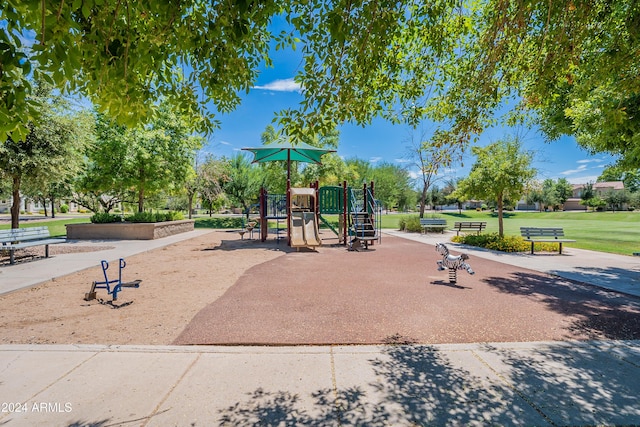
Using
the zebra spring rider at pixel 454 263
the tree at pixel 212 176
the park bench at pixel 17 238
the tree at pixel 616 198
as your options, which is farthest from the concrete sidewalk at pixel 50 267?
the tree at pixel 616 198

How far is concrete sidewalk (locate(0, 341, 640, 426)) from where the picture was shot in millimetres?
2834

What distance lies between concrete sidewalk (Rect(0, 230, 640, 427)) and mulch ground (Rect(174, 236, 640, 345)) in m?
0.40

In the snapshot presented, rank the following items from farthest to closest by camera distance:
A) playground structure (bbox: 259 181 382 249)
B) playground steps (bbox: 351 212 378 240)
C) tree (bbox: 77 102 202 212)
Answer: tree (bbox: 77 102 202 212) < playground steps (bbox: 351 212 378 240) < playground structure (bbox: 259 181 382 249)

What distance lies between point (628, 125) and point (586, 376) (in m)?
5.44

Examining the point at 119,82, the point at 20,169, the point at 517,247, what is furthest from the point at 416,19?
the point at 20,169

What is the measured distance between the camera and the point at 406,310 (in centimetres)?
582

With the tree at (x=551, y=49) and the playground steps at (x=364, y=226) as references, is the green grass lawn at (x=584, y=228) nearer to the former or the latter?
the playground steps at (x=364, y=226)

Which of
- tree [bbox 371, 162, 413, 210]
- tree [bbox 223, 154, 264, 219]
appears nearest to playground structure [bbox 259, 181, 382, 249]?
tree [bbox 223, 154, 264, 219]

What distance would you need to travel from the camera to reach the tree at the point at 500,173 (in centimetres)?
1473

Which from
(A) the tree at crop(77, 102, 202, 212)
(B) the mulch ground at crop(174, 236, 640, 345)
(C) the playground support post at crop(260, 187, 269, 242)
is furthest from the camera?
(A) the tree at crop(77, 102, 202, 212)

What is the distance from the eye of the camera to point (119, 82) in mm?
3018

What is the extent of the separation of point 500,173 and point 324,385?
1455 cm

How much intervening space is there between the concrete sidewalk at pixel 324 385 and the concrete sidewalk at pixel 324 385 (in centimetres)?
1

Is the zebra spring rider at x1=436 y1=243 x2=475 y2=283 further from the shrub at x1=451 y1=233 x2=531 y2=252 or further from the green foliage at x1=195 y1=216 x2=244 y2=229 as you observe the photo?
the green foliage at x1=195 y1=216 x2=244 y2=229
